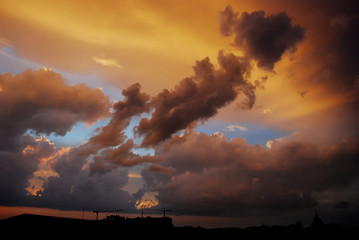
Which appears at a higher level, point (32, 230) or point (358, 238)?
point (32, 230)

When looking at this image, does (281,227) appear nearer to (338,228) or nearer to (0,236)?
(338,228)

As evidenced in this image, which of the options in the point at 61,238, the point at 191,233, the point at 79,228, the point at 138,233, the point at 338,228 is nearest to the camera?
the point at 61,238

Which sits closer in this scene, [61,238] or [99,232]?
[61,238]

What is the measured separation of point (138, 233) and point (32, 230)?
956 inches

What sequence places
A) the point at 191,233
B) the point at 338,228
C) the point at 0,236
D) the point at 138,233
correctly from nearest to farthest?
the point at 0,236
the point at 138,233
the point at 191,233
the point at 338,228

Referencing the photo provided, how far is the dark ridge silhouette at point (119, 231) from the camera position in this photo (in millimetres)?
54481

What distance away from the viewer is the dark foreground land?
2142 inches

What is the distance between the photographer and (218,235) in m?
81.6

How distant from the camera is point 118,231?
66.5 m

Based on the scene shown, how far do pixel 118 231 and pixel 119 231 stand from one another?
1.20 ft

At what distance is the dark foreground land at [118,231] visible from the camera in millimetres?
54406

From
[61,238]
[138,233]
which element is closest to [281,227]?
[138,233]

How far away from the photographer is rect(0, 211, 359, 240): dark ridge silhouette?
5448cm

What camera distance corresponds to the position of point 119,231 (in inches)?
2630
